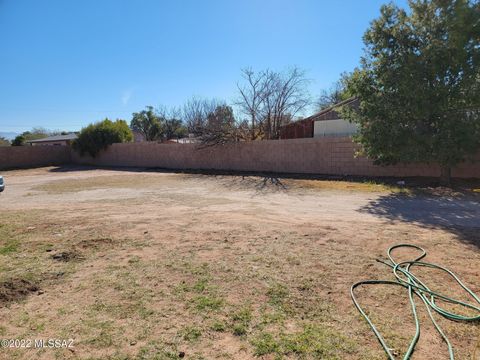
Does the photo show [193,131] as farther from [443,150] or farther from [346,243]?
[346,243]

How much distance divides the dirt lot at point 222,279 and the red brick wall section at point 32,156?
21.5m

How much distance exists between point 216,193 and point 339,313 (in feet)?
25.2

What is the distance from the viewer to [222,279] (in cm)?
350

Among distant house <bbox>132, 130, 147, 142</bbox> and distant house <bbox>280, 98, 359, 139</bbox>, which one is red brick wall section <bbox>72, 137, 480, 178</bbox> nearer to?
distant house <bbox>280, 98, 359, 139</bbox>

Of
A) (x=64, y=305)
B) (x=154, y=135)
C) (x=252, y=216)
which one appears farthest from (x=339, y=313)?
(x=154, y=135)

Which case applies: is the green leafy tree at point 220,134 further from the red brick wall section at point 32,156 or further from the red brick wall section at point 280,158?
the red brick wall section at point 32,156

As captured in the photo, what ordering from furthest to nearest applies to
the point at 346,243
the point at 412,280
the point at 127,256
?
the point at 346,243
the point at 127,256
the point at 412,280

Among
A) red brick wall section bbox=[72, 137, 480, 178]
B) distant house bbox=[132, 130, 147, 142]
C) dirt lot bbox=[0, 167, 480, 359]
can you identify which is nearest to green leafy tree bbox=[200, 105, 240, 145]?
red brick wall section bbox=[72, 137, 480, 178]

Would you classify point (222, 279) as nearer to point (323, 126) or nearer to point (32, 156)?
point (323, 126)

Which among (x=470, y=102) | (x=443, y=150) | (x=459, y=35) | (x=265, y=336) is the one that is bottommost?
(x=265, y=336)

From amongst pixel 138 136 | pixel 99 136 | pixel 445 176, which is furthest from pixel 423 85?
pixel 138 136

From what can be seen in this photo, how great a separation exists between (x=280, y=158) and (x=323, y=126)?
4.15 meters

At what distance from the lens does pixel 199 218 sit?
20.8 feet

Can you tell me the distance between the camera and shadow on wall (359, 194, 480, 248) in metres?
5.40
